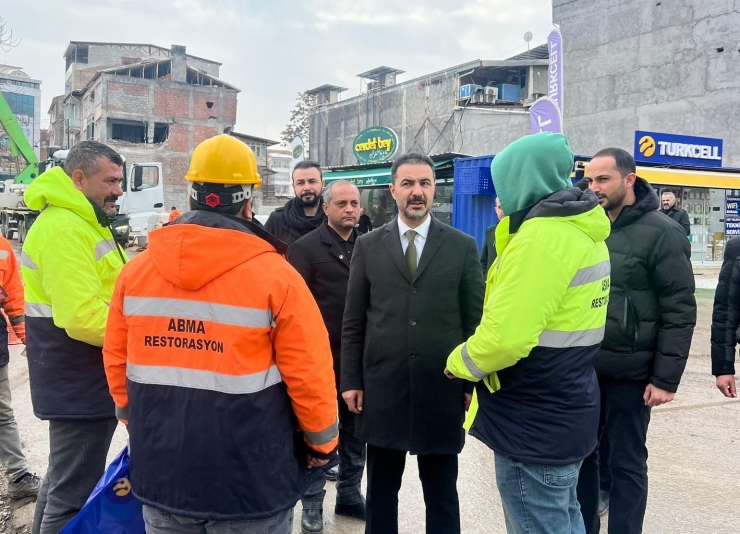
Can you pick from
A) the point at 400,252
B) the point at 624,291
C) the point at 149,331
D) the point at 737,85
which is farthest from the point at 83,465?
the point at 737,85

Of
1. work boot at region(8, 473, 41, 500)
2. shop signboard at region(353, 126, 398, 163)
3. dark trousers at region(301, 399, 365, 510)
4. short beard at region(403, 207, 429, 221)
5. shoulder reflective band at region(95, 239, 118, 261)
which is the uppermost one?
Answer: shop signboard at region(353, 126, 398, 163)

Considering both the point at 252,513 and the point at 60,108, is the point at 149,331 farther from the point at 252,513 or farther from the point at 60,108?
the point at 60,108

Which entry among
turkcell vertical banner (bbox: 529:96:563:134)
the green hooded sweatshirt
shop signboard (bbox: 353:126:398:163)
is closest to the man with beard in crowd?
the green hooded sweatshirt

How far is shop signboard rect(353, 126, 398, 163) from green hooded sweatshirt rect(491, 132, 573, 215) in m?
19.8

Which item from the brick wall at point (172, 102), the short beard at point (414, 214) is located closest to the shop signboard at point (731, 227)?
the short beard at point (414, 214)

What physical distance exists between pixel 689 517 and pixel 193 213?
338 cm

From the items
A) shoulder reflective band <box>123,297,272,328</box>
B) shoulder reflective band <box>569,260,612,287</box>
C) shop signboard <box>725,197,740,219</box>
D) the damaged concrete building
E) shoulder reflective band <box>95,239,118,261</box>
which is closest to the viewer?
shoulder reflective band <box>123,297,272,328</box>

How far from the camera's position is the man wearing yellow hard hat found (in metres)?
1.85

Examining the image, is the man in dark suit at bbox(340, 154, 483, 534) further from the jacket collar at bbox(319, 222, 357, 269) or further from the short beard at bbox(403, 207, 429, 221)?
the jacket collar at bbox(319, 222, 357, 269)

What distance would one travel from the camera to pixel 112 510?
2.23 meters

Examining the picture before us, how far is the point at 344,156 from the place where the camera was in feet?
118

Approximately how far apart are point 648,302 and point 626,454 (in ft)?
2.50

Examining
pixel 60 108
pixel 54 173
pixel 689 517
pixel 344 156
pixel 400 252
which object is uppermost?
pixel 60 108

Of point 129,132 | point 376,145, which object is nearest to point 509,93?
point 376,145
